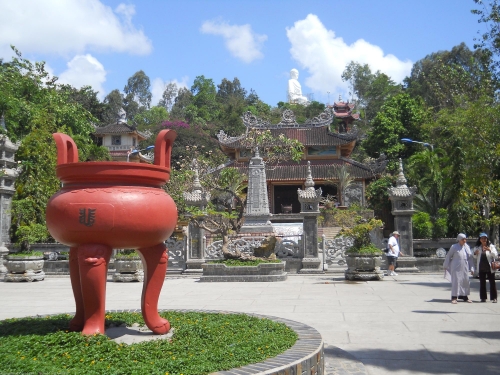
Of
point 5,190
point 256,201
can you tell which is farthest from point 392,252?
point 5,190

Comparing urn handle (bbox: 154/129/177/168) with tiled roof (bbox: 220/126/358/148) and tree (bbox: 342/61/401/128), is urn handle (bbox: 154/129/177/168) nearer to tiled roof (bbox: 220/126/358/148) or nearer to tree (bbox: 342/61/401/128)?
tiled roof (bbox: 220/126/358/148)

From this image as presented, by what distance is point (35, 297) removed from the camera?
36.3 feet

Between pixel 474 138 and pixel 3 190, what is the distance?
15.9m

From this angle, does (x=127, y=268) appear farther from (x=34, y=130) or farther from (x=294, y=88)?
(x=294, y=88)

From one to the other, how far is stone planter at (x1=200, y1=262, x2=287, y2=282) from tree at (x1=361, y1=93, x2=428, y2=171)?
97.3 ft

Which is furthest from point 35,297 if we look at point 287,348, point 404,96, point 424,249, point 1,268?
point 404,96

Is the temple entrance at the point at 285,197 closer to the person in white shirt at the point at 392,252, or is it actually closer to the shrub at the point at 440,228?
the shrub at the point at 440,228

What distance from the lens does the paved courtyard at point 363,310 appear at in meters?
5.34

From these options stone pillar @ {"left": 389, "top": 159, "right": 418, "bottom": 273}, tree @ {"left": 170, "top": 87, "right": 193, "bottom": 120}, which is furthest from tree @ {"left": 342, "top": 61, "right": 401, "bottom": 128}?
stone pillar @ {"left": 389, "top": 159, "right": 418, "bottom": 273}

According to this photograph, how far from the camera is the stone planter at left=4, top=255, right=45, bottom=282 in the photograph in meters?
15.1

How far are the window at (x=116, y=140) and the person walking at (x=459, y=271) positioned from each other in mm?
47765

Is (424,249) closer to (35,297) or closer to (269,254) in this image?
(269,254)

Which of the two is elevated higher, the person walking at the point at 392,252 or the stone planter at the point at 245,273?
the person walking at the point at 392,252

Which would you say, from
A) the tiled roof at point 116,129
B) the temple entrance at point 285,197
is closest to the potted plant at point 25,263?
the temple entrance at point 285,197
